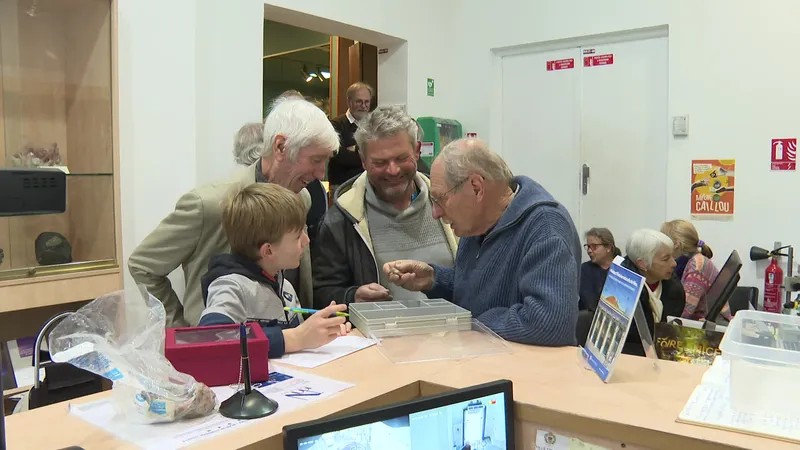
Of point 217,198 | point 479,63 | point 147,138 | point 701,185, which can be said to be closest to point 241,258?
point 217,198

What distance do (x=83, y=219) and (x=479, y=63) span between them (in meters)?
3.69

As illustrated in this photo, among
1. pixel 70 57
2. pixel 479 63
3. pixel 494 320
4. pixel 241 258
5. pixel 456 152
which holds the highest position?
pixel 479 63

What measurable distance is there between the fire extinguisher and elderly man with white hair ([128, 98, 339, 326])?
10.9 feet

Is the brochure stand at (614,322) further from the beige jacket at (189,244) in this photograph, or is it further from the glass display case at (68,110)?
the glass display case at (68,110)

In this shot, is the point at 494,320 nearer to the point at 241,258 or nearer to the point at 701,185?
the point at 241,258

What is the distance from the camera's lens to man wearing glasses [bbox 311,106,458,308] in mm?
2211

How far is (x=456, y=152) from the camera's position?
1822 millimetres

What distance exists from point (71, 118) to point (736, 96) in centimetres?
403

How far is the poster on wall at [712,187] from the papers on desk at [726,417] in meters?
3.67

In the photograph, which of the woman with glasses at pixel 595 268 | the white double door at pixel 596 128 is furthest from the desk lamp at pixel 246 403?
the white double door at pixel 596 128

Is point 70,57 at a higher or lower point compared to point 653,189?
higher

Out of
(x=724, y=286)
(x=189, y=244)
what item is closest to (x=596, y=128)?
(x=724, y=286)

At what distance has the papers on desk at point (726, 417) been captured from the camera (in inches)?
39.2

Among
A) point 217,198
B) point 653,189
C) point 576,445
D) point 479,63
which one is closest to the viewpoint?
point 576,445
